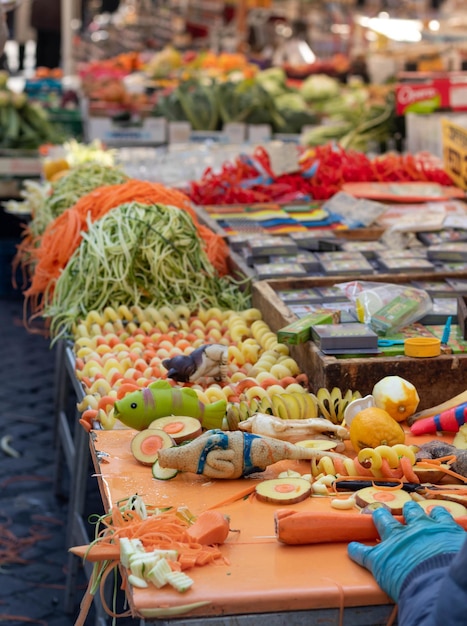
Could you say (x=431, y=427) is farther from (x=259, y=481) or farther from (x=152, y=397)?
(x=152, y=397)

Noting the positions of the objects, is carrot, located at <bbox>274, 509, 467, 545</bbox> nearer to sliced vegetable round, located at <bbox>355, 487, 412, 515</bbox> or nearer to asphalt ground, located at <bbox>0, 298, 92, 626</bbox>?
sliced vegetable round, located at <bbox>355, 487, 412, 515</bbox>

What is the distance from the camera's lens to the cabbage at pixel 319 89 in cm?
981

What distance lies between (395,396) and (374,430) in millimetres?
233

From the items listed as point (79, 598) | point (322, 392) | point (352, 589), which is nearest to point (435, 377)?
point (322, 392)

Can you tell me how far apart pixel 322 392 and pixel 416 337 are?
414 millimetres

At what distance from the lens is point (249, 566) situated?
1.87m

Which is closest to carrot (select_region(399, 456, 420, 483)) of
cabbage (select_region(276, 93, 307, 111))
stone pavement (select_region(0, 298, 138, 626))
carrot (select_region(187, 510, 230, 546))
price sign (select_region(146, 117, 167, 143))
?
carrot (select_region(187, 510, 230, 546))

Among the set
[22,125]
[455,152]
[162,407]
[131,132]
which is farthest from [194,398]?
[22,125]

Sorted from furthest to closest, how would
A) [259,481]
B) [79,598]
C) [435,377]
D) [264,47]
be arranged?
[264,47] < [79,598] < [435,377] < [259,481]

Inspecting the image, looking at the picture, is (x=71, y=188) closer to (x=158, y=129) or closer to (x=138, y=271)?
(x=138, y=271)

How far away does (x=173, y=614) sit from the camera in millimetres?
1708

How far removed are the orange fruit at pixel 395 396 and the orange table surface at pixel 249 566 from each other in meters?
0.40

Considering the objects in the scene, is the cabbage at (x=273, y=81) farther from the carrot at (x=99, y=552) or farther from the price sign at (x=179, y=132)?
the carrot at (x=99, y=552)

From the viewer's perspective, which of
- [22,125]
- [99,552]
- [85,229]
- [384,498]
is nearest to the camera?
[99,552]
